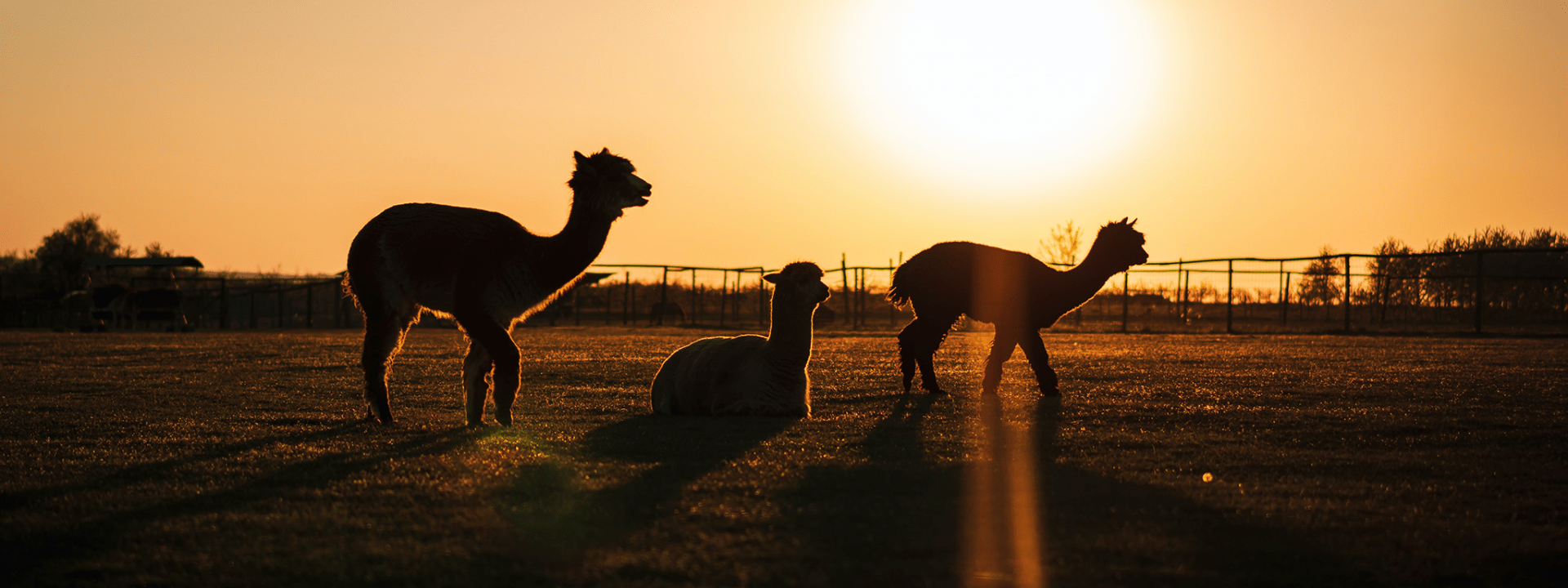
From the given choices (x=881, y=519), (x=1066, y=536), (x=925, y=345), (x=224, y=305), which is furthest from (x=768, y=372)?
(x=224, y=305)

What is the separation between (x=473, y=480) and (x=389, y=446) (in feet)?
4.61

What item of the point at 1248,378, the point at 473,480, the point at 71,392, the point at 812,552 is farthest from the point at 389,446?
the point at 1248,378

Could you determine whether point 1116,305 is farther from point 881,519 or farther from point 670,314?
point 881,519

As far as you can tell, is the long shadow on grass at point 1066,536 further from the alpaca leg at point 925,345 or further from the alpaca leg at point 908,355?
the alpaca leg at point 908,355

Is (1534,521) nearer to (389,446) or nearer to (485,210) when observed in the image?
(389,446)

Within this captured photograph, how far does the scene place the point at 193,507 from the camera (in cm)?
397

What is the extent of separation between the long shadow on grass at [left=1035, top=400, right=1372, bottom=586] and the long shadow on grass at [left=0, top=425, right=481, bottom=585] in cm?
295

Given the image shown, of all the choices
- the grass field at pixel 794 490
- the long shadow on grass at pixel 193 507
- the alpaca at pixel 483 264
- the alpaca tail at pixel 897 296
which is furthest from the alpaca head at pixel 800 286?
the alpaca tail at pixel 897 296

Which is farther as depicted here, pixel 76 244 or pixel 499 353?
pixel 76 244

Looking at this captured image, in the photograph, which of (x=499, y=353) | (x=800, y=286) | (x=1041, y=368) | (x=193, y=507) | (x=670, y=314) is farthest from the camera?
(x=670, y=314)

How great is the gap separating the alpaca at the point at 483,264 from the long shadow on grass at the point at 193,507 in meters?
0.74

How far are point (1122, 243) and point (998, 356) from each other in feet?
5.02

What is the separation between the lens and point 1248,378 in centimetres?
1098

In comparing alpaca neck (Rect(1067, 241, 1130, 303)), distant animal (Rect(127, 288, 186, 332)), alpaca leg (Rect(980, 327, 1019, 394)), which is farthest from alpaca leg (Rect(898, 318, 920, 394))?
distant animal (Rect(127, 288, 186, 332))
